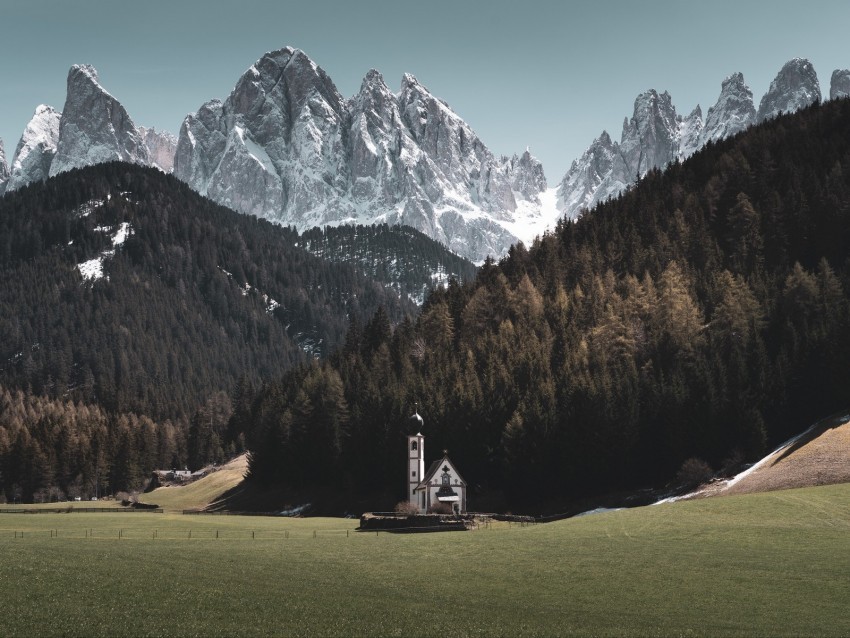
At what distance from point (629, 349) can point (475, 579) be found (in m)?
64.3

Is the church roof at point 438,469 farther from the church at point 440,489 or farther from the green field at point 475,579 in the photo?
Result: the green field at point 475,579

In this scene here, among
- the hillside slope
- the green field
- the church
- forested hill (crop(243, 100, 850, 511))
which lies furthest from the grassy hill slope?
the hillside slope

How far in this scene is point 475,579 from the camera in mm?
45531

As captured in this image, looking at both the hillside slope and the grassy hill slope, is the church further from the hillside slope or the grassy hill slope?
the grassy hill slope

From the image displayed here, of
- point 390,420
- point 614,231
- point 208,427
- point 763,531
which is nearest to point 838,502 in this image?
point 763,531

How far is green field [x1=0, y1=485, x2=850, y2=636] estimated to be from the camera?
112 ft

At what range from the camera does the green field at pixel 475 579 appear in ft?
112

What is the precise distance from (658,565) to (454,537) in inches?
894

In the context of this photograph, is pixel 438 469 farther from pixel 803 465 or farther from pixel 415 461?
pixel 803 465

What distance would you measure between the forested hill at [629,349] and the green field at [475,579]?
860 inches

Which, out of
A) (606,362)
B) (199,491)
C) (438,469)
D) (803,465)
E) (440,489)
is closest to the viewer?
(803,465)

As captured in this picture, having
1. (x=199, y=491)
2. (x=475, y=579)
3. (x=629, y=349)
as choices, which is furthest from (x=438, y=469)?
(x=199, y=491)

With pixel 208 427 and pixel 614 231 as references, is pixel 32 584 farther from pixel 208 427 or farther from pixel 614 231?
pixel 208 427

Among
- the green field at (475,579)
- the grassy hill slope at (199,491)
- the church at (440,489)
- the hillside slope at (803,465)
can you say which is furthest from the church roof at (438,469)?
the grassy hill slope at (199,491)
